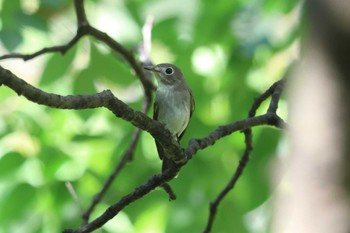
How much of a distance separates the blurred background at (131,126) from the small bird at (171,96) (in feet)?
0.29

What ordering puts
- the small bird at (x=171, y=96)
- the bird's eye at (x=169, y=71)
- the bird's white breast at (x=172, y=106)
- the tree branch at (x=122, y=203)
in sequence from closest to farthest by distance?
the tree branch at (x=122, y=203), the bird's white breast at (x=172, y=106), the small bird at (x=171, y=96), the bird's eye at (x=169, y=71)

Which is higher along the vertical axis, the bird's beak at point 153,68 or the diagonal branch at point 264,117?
the diagonal branch at point 264,117

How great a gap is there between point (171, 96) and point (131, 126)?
500 millimetres

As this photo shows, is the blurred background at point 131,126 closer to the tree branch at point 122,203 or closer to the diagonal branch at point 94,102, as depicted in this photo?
the tree branch at point 122,203

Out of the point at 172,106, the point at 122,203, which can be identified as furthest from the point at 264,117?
the point at 172,106

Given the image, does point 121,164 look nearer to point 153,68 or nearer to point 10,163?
point 10,163

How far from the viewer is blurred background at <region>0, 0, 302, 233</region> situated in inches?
158

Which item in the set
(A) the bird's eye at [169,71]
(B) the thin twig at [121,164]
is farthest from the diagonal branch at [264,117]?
(A) the bird's eye at [169,71]

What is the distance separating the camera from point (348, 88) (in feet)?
2.13

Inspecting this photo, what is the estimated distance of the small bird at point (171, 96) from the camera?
4621 millimetres

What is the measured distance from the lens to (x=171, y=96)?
15.7 feet

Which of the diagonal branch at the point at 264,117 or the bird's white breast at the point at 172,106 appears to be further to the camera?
the bird's white breast at the point at 172,106

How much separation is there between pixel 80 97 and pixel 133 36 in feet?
11.3

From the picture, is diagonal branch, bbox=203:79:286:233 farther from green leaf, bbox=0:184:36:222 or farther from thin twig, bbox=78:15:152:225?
green leaf, bbox=0:184:36:222
